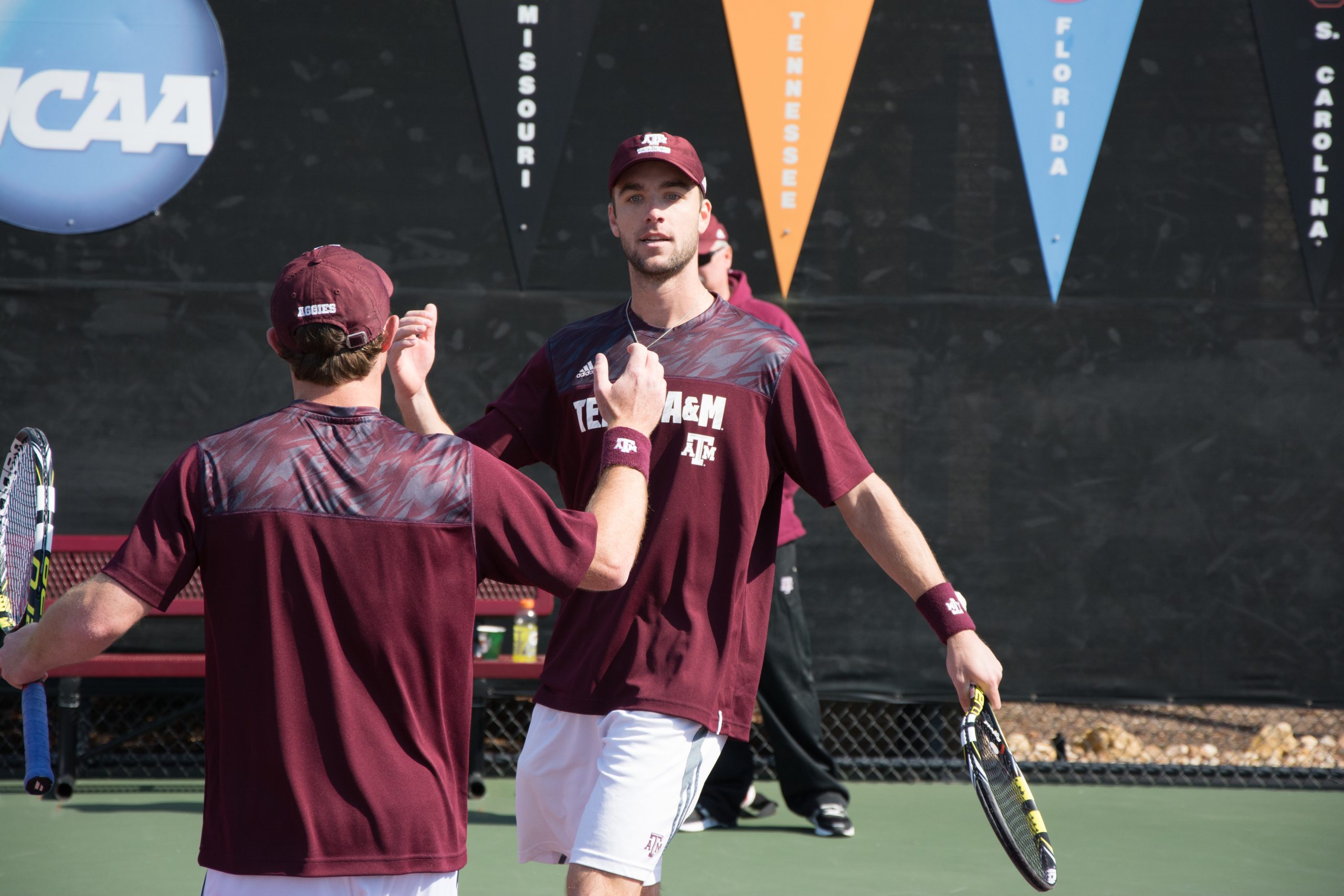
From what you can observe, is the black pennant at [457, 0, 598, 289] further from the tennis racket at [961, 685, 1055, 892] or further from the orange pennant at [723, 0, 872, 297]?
the tennis racket at [961, 685, 1055, 892]

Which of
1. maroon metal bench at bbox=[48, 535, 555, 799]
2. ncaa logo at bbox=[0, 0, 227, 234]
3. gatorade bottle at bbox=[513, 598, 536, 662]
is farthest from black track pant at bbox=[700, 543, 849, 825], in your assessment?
ncaa logo at bbox=[0, 0, 227, 234]

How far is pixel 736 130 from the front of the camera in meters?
5.18

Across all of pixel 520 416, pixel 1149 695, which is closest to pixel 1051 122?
pixel 1149 695

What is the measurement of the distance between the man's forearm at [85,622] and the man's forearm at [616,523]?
0.60m

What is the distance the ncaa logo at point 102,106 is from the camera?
497 centimetres

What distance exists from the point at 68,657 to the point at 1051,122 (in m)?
4.48

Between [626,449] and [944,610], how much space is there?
79 centimetres

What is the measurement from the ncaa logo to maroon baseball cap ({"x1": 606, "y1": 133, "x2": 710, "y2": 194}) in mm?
3002

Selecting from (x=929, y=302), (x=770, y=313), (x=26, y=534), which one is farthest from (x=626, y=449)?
(x=929, y=302)

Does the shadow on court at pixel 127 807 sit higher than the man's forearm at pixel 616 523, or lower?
lower

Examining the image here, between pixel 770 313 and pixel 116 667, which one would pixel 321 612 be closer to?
pixel 770 313

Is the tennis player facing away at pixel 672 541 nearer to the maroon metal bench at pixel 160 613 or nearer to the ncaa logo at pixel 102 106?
the maroon metal bench at pixel 160 613

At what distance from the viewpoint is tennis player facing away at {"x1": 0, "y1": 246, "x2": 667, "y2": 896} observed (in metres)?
1.71

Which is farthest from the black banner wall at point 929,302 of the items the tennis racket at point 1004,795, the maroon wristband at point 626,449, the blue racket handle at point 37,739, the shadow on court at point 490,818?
the maroon wristband at point 626,449
